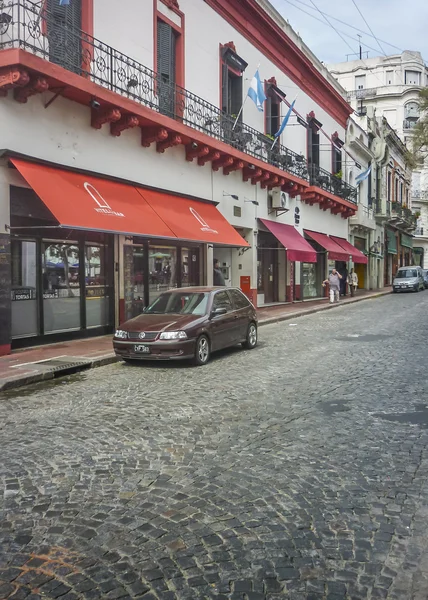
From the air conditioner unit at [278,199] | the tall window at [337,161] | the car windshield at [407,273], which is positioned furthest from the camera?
the car windshield at [407,273]

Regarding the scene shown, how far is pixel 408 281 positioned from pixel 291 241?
58.8 feet

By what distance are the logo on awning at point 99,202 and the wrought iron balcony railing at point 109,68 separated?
2359mm

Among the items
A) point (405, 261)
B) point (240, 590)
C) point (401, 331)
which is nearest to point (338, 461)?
point (240, 590)

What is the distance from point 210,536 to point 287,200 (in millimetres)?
21720

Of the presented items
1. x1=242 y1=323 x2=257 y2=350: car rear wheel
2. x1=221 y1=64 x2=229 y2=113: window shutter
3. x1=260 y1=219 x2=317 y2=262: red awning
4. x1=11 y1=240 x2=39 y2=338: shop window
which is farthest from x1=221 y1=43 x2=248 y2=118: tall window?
x1=11 y1=240 x2=39 y2=338: shop window

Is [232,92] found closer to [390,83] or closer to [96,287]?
[96,287]

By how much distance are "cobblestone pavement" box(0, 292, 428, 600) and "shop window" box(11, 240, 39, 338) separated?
387cm

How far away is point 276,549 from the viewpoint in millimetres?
3199

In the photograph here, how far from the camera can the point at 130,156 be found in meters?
14.1

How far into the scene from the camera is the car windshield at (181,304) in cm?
1050

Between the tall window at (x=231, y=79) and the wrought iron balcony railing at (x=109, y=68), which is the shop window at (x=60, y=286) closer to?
the wrought iron balcony railing at (x=109, y=68)

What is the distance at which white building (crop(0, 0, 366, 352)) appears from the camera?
10.8 meters

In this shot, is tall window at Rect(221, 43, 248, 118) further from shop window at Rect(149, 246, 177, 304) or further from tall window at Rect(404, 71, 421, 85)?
tall window at Rect(404, 71, 421, 85)

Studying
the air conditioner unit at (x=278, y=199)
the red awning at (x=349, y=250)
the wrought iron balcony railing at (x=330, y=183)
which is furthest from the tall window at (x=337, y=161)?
the air conditioner unit at (x=278, y=199)
